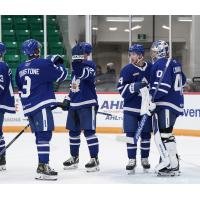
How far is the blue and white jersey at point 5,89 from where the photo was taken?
462 cm

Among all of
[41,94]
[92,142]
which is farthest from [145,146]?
[41,94]

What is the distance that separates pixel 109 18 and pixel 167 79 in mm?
5571

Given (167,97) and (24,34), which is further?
(24,34)

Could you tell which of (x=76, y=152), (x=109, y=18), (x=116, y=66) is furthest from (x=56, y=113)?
(x=76, y=152)

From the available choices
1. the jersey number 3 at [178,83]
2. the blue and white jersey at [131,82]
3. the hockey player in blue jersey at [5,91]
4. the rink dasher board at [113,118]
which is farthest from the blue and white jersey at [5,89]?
the rink dasher board at [113,118]

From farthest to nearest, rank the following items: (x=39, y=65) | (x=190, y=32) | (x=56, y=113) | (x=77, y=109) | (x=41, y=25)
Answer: (x=41, y=25), (x=190, y=32), (x=56, y=113), (x=77, y=109), (x=39, y=65)

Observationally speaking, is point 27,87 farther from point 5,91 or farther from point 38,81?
point 5,91

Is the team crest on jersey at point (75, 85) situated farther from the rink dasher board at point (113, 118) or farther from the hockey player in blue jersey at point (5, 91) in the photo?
the rink dasher board at point (113, 118)

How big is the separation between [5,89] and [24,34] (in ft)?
19.3

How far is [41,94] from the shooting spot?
4207mm

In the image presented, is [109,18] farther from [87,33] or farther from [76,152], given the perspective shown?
[76,152]

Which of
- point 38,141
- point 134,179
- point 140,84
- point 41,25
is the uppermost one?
point 41,25

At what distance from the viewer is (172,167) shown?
444 centimetres

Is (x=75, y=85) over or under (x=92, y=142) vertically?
over
